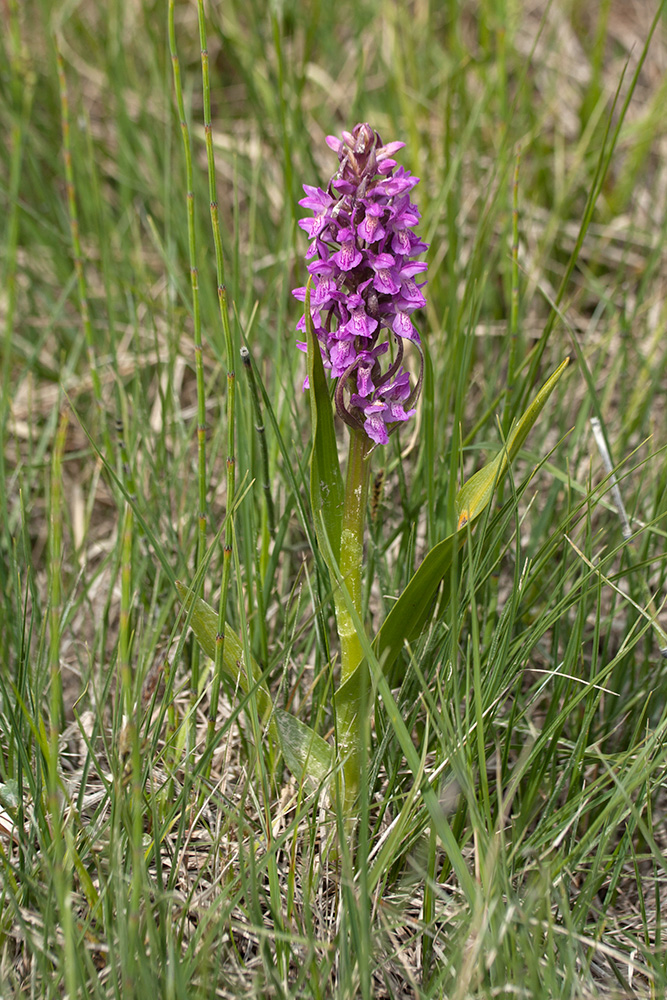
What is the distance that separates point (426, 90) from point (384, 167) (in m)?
2.59

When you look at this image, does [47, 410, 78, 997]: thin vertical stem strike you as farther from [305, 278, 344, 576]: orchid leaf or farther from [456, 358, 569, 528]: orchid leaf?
[456, 358, 569, 528]: orchid leaf

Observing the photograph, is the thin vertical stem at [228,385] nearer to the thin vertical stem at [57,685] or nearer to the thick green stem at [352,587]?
the thick green stem at [352,587]

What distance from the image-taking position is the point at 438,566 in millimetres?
1533

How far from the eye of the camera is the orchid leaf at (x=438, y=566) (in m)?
1.52

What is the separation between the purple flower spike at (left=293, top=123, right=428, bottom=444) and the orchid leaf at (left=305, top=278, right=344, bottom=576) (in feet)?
0.18

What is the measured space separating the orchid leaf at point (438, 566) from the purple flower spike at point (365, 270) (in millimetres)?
218

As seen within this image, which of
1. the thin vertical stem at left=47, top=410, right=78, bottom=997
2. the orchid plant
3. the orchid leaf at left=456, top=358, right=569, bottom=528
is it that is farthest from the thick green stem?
the thin vertical stem at left=47, top=410, right=78, bottom=997

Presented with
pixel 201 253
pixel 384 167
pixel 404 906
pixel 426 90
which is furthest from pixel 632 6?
pixel 404 906

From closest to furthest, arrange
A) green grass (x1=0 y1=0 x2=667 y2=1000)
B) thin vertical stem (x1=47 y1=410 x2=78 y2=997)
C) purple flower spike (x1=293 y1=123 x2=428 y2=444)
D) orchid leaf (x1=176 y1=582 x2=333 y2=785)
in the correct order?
1. thin vertical stem (x1=47 y1=410 x2=78 y2=997)
2. green grass (x1=0 y1=0 x2=667 y2=1000)
3. purple flower spike (x1=293 y1=123 x2=428 y2=444)
4. orchid leaf (x1=176 y1=582 x2=333 y2=785)

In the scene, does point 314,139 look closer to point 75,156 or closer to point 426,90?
point 426,90

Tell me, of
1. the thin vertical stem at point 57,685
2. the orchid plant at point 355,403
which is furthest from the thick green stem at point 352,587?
the thin vertical stem at point 57,685

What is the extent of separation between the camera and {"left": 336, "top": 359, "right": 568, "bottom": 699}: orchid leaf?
1517mm

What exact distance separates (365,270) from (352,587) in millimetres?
673

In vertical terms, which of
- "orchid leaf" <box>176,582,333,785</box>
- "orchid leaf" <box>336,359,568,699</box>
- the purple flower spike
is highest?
the purple flower spike
